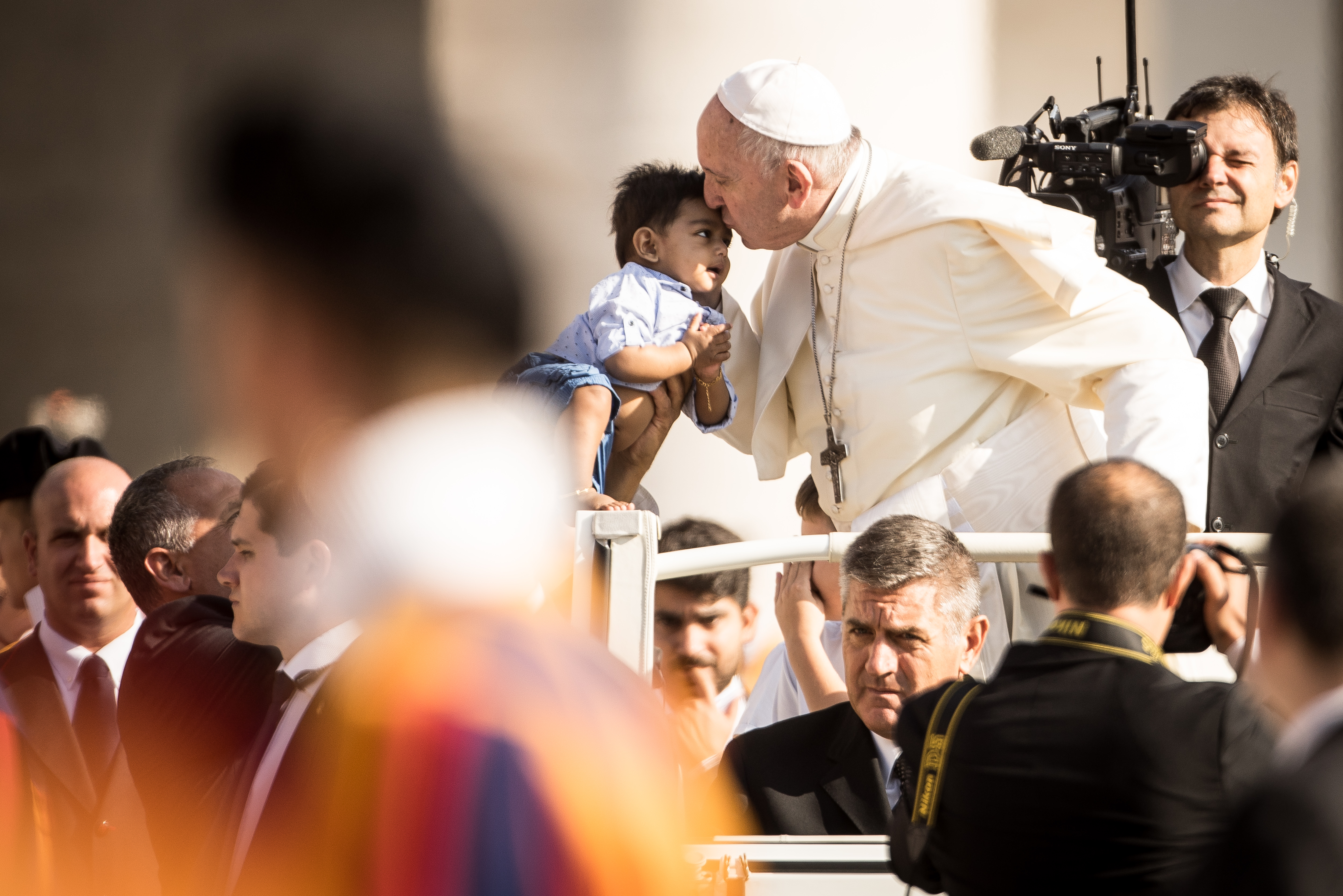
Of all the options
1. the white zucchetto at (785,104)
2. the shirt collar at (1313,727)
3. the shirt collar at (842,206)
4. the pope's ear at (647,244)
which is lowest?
the shirt collar at (1313,727)

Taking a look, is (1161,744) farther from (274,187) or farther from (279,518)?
(274,187)

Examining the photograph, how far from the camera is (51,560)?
2.65m

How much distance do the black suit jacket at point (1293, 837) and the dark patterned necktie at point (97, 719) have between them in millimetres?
1917

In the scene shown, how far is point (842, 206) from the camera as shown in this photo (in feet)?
8.08

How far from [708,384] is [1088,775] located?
1.34 m

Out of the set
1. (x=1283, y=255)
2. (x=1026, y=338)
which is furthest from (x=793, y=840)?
(x=1283, y=255)

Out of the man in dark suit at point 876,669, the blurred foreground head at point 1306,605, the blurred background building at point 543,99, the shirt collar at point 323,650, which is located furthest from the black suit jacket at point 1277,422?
the blurred background building at point 543,99

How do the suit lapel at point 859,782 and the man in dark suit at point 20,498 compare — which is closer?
the suit lapel at point 859,782

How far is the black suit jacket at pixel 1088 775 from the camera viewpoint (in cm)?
130

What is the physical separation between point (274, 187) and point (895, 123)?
4.99 metres

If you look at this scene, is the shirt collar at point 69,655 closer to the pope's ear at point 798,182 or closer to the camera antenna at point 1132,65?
the pope's ear at point 798,182

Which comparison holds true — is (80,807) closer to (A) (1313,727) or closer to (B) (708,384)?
(B) (708,384)

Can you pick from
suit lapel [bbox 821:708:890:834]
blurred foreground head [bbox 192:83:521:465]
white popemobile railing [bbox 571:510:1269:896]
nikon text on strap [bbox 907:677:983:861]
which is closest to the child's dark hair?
white popemobile railing [bbox 571:510:1269:896]

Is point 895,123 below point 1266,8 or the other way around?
below
